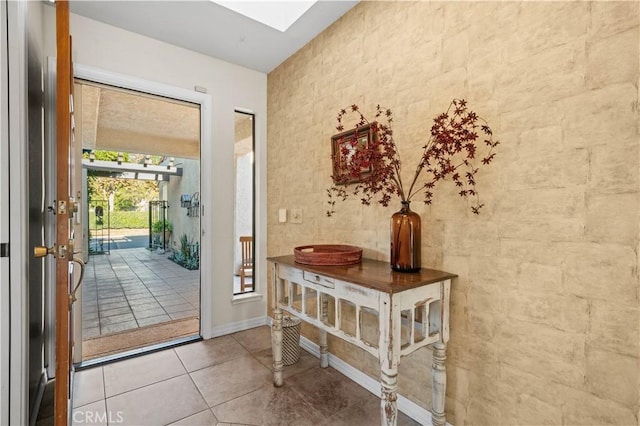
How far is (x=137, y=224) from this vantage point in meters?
10.6

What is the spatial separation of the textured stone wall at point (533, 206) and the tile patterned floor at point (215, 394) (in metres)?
0.44

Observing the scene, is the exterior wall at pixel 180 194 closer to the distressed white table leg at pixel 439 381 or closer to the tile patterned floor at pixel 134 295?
the tile patterned floor at pixel 134 295

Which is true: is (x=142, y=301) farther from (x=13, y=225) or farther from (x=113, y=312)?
(x=13, y=225)

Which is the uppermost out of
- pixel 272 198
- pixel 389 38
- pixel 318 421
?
pixel 389 38

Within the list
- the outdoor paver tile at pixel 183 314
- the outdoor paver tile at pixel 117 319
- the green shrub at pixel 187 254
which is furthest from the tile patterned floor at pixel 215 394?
the green shrub at pixel 187 254

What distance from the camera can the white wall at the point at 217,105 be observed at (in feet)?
7.69

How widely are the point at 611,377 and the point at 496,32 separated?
1421mm

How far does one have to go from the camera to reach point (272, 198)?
2.98 meters

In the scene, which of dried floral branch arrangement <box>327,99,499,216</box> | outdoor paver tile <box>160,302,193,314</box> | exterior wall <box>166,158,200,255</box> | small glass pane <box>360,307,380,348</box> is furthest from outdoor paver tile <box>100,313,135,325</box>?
exterior wall <box>166,158,200,255</box>

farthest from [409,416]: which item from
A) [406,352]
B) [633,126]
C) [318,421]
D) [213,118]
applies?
[213,118]

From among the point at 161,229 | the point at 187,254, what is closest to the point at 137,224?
the point at 161,229

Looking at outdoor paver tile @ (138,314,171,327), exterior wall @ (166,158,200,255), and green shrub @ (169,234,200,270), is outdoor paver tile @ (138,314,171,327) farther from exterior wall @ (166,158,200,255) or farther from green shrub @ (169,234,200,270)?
exterior wall @ (166,158,200,255)

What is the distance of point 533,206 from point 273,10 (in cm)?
219

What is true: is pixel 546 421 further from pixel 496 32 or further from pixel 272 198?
pixel 272 198
